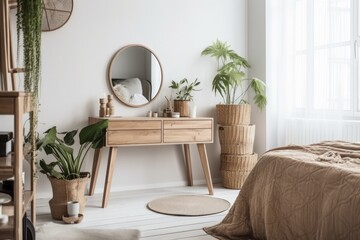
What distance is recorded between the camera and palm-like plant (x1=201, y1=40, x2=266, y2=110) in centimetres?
411

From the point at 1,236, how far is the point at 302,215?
1476 mm

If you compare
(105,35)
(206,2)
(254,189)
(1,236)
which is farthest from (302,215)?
(206,2)

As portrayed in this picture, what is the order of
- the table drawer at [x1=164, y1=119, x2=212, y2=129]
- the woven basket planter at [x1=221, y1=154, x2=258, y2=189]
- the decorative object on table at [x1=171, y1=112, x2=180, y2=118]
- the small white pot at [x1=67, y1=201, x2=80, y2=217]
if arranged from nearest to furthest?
1. the small white pot at [x1=67, y1=201, x2=80, y2=217]
2. the table drawer at [x1=164, y1=119, x2=212, y2=129]
3. the decorative object on table at [x1=171, y1=112, x2=180, y2=118]
4. the woven basket planter at [x1=221, y1=154, x2=258, y2=189]

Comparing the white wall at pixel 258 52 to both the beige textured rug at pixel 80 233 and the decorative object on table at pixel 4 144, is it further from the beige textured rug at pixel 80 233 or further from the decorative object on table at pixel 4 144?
the decorative object on table at pixel 4 144

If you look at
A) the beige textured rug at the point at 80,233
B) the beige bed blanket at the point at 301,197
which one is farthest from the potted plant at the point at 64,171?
the beige bed blanket at the point at 301,197

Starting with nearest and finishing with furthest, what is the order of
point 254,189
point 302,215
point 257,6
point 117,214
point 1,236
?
point 1,236 < point 302,215 < point 254,189 < point 117,214 < point 257,6

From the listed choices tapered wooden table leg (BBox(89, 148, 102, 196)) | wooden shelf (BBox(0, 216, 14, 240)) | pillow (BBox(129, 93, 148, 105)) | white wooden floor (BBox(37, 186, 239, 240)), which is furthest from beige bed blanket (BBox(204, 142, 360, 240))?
pillow (BBox(129, 93, 148, 105))

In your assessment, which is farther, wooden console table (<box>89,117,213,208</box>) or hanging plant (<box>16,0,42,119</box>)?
wooden console table (<box>89,117,213,208</box>)

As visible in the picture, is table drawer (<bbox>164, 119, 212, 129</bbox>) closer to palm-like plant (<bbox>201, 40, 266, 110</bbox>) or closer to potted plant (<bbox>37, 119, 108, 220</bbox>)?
palm-like plant (<bbox>201, 40, 266, 110</bbox>)

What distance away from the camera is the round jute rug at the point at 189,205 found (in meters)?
3.17

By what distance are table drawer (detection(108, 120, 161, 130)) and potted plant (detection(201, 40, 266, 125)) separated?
86cm

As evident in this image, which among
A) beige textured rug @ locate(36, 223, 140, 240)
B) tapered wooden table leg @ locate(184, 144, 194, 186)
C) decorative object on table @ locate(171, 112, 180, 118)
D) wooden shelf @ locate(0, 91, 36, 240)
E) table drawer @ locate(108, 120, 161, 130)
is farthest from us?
tapered wooden table leg @ locate(184, 144, 194, 186)

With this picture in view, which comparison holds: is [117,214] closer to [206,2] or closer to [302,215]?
[302,215]

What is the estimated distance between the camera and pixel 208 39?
4.41 metres
